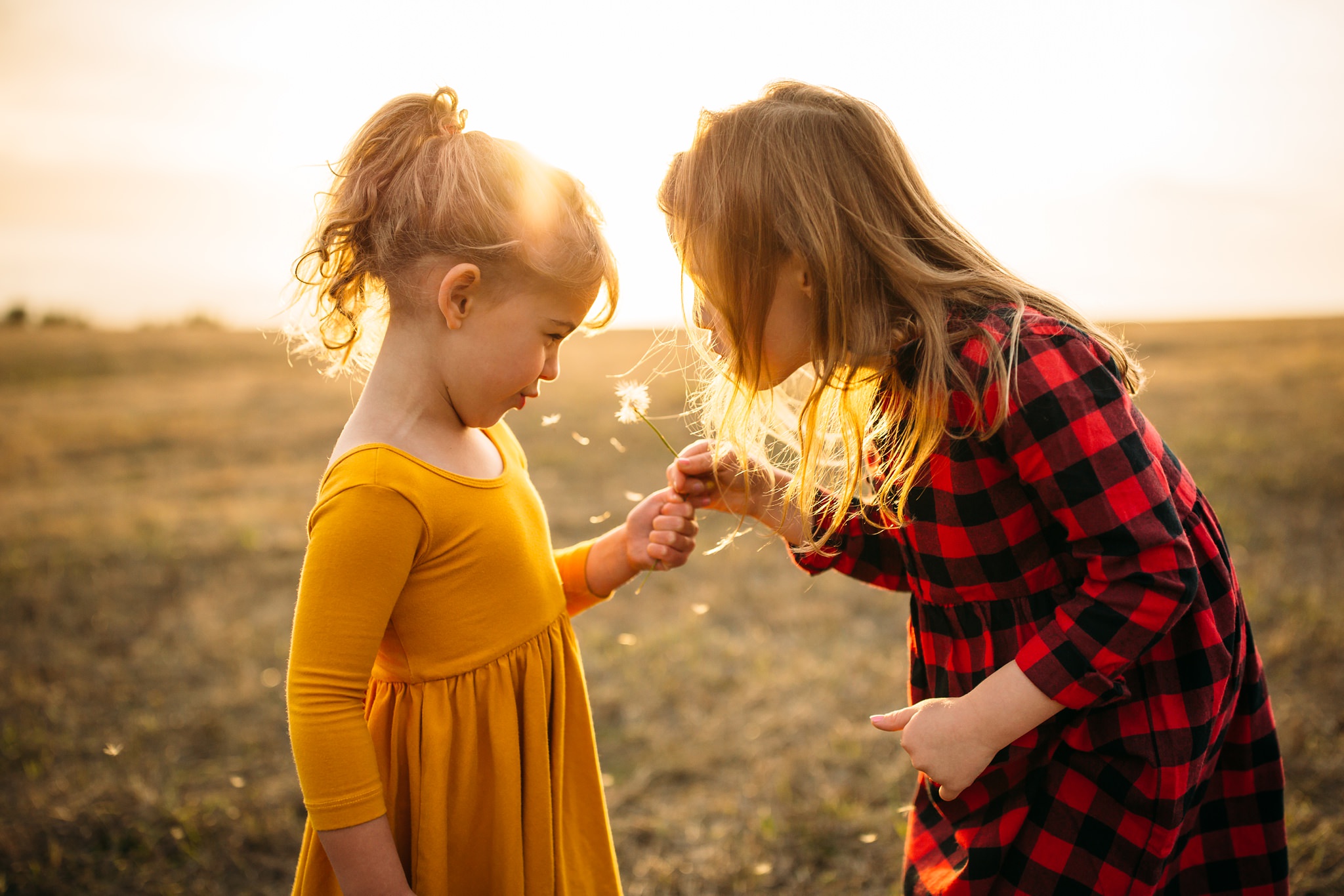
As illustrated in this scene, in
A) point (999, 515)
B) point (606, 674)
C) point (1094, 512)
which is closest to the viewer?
point (1094, 512)

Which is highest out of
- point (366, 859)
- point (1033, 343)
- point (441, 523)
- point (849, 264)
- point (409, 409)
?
point (849, 264)

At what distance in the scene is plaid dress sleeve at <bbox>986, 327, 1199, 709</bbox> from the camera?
1170 mm

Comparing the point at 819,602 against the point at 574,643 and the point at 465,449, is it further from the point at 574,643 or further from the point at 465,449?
the point at 465,449

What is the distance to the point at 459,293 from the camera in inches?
53.2

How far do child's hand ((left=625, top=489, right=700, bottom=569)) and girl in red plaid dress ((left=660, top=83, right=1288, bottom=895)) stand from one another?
0.29 metres

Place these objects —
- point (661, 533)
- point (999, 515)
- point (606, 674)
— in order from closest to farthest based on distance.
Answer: point (999, 515) → point (661, 533) → point (606, 674)

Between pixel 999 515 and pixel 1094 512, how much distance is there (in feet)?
0.52

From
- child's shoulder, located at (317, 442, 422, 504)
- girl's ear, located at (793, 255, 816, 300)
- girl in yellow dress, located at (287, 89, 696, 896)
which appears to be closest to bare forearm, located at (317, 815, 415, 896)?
girl in yellow dress, located at (287, 89, 696, 896)

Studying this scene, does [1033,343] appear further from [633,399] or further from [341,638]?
[341,638]

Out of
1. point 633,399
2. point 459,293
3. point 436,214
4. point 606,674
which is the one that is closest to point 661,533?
point 633,399

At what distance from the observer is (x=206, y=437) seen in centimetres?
784

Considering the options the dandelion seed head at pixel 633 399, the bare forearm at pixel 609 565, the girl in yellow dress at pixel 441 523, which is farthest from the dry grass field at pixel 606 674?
the girl in yellow dress at pixel 441 523

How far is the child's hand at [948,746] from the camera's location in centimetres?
125

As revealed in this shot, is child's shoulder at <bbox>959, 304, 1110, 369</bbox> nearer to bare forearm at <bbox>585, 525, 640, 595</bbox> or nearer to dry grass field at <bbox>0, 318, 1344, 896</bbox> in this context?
bare forearm at <bbox>585, 525, 640, 595</bbox>
